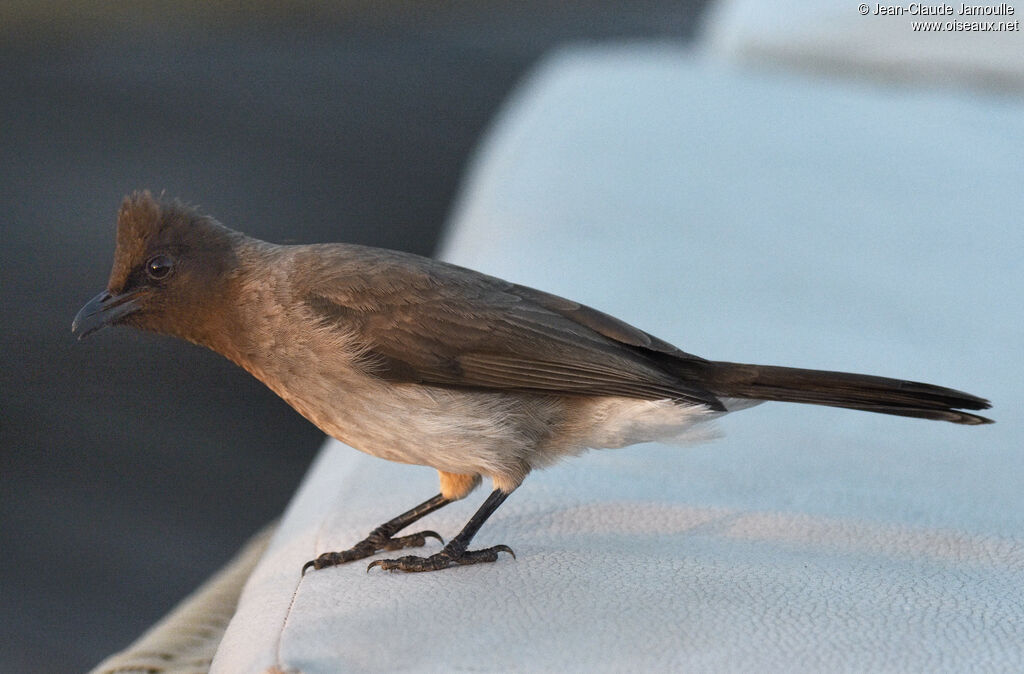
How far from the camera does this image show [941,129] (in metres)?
4.67

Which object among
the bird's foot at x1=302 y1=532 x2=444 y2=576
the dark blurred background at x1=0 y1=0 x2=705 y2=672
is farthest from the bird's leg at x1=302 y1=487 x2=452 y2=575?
the dark blurred background at x1=0 y1=0 x2=705 y2=672

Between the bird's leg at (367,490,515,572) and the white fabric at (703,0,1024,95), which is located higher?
the white fabric at (703,0,1024,95)

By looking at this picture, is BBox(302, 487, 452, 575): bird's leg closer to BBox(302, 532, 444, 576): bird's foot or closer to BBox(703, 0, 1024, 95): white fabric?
BBox(302, 532, 444, 576): bird's foot

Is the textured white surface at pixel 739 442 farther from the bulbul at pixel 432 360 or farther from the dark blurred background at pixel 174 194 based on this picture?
the dark blurred background at pixel 174 194

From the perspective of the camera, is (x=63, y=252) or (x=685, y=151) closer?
(x=685, y=151)

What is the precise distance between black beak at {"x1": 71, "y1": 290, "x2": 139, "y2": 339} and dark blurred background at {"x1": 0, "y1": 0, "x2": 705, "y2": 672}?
1.29m

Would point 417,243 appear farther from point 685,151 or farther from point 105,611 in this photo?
point 105,611

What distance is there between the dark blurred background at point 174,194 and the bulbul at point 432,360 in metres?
1.40

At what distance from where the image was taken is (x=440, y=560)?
2.04 meters

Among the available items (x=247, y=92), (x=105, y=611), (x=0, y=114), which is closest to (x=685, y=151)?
(x=105, y=611)

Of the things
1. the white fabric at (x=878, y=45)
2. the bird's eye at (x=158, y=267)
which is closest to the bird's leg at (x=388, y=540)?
the bird's eye at (x=158, y=267)

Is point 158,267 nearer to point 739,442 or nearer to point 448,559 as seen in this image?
point 448,559

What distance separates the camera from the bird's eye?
94.8 inches

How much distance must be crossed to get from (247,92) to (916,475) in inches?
202
